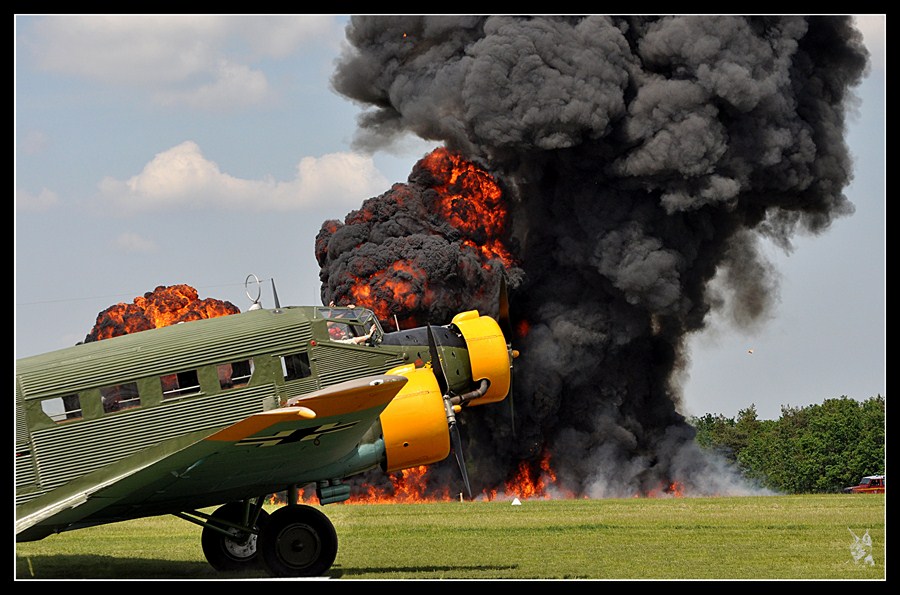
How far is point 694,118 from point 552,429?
1596cm

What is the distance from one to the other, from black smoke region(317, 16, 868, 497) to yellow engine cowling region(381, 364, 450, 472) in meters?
30.0

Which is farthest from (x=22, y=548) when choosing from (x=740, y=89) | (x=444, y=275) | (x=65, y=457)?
(x=740, y=89)

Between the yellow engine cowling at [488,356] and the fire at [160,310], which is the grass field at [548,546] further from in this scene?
the fire at [160,310]

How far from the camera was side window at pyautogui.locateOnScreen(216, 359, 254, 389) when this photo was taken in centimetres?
1970

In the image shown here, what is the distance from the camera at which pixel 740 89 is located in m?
49.4

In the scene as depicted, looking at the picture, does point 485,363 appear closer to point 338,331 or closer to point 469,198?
point 338,331

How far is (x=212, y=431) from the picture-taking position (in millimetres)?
19422

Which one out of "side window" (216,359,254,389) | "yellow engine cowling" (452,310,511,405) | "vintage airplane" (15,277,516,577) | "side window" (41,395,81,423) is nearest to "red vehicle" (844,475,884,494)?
"yellow engine cowling" (452,310,511,405)

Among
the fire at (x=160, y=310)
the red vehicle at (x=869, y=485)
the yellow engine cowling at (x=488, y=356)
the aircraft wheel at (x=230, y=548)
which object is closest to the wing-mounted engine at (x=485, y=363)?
the yellow engine cowling at (x=488, y=356)

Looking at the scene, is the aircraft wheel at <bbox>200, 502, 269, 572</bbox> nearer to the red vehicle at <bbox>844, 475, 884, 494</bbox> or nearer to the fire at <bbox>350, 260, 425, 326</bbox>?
the fire at <bbox>350, 260, 425, 326</bbox>

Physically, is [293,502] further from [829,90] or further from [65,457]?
[829,90]

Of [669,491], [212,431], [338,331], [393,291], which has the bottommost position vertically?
[669,491]

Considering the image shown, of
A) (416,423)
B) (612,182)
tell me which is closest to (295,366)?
(416,423)

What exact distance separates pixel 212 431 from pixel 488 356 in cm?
634
